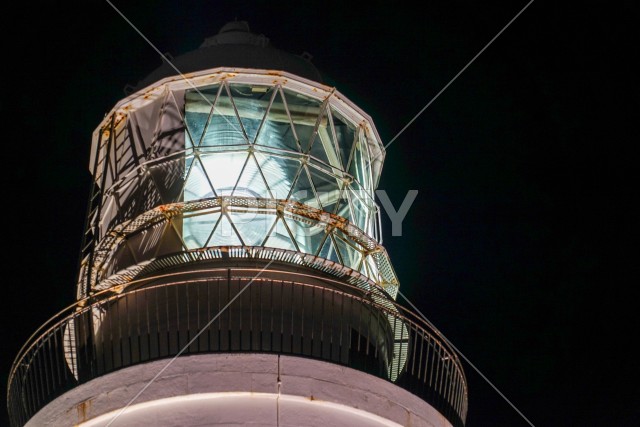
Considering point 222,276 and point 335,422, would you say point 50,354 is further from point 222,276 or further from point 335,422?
point 335,422

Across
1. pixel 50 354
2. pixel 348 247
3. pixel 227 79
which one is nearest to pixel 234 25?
pixel 227 79

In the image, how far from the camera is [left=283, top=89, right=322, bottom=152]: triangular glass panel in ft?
84.3

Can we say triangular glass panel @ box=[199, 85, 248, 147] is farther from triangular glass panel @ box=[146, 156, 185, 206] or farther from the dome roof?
the dome roof

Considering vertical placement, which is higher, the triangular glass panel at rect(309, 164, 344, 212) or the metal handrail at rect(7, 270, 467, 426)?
the triangular glass panel at rect(309, 164, 344, 212)

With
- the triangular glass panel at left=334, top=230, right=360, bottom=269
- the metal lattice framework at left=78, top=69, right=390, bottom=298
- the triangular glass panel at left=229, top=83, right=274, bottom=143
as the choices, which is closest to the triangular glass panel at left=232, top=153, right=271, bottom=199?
the metal lattice framework at left=78, top=69, right=390, bottom=298

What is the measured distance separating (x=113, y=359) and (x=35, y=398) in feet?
4.20

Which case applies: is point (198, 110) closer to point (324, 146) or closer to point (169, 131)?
point (169, 131)

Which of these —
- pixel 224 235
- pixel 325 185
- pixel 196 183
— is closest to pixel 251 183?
pixel 196 183

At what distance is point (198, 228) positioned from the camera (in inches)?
941

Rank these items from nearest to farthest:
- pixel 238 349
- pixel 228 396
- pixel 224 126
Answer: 1. pixel 228 396
2. pixel 238 349
3. pixel 224 126

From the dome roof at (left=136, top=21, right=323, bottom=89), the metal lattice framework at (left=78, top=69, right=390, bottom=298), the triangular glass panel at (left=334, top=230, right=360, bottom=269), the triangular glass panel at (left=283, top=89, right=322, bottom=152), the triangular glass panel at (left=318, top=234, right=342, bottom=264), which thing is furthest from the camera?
the dome roof at (left=136, top=21, right=323, bottom=89)

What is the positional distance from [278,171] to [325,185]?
2.97 feet

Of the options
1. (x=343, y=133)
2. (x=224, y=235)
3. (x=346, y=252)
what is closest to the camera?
(x=224, y=235)

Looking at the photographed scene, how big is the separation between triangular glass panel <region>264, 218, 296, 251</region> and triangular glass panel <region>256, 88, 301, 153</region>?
1847 mm
